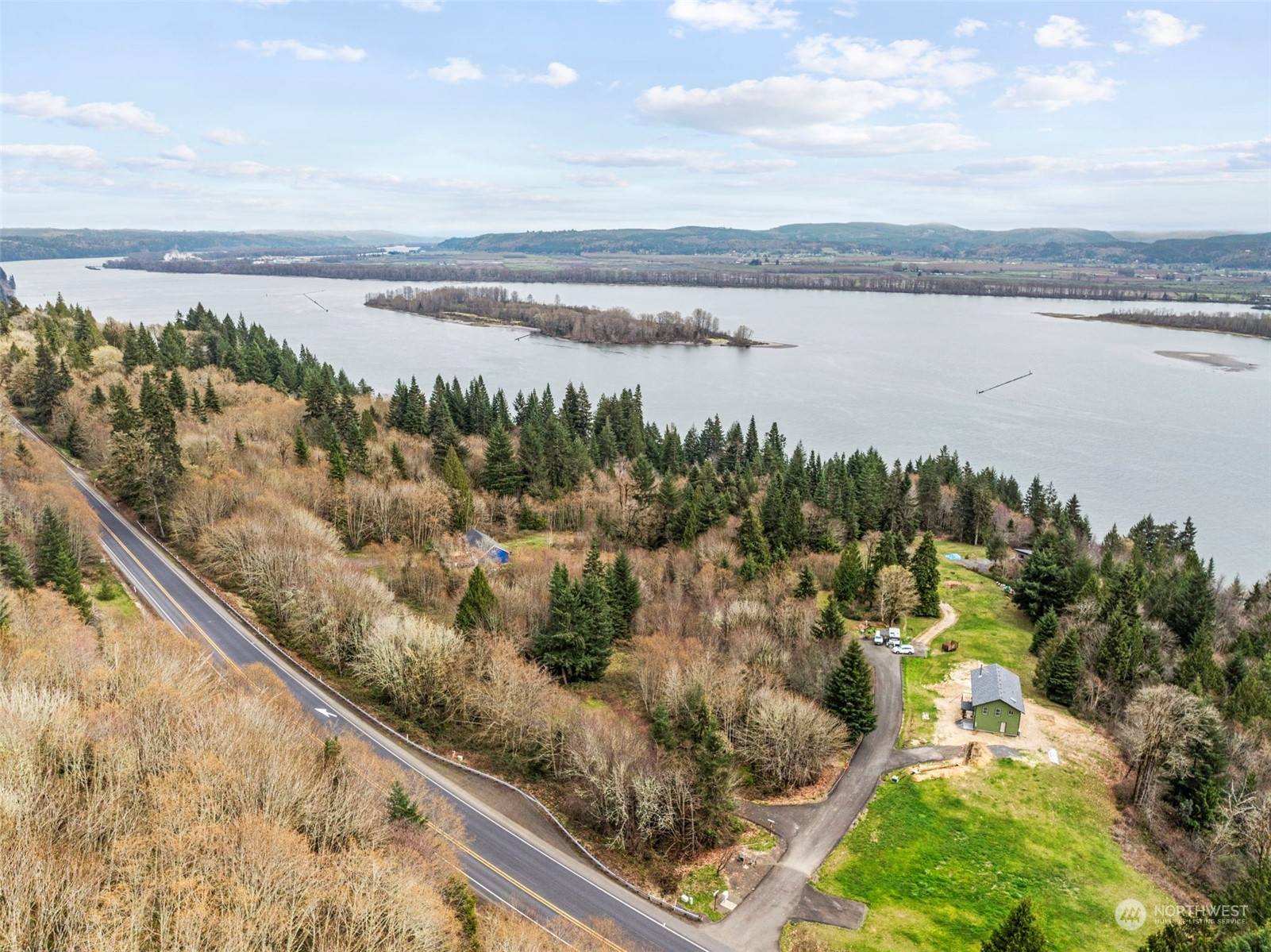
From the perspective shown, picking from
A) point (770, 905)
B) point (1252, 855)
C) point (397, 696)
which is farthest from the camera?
point (397, 696)

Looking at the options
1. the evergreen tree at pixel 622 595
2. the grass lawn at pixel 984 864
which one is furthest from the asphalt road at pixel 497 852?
the evergreen tree at pixel 622 595

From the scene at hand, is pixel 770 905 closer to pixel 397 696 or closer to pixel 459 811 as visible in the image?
pixel 459 811

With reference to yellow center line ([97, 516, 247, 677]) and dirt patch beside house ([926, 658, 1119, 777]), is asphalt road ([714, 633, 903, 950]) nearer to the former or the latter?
dirt patch beside house ([926, 658, 1119, 777])

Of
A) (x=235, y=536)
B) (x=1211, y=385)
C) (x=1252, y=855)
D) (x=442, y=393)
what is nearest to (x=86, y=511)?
(x=235, y=536)

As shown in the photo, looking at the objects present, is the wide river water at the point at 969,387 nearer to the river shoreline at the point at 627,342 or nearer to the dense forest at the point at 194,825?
the river shoreline at the point at 627,342

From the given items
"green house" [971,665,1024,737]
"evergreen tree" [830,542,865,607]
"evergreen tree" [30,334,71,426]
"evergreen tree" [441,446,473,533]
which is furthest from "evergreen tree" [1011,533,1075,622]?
"evergreen tree" [30,334,71,426]

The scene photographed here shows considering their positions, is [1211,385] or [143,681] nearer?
[143,681]
